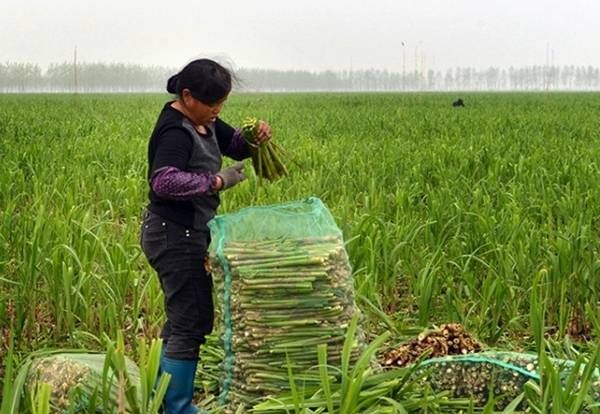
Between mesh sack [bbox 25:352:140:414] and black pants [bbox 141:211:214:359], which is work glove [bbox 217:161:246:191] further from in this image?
mesh sack [bbox 25:352:140:414]

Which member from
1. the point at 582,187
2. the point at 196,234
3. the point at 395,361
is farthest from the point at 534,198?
the point at 196,234

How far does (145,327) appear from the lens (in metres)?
2.93

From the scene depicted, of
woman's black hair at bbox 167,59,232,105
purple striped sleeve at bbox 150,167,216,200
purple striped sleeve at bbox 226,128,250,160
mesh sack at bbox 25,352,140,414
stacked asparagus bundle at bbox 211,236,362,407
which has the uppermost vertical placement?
woman's black hair at bbox 167,59,232,105

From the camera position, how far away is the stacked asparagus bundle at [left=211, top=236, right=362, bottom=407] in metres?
2.07

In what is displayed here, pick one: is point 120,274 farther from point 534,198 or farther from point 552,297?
point 534,198

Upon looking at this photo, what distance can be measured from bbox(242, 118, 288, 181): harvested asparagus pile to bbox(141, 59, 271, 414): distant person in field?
206mm

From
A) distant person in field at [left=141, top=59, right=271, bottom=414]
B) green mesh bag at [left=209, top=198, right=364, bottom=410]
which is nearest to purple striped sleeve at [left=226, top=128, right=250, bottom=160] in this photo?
distant person in field at [left=141, top=59, right=271, bottom=414]

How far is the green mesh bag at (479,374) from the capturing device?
2.13 meters

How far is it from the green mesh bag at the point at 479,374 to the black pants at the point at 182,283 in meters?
0.62

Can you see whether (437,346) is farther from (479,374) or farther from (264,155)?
(264,155)

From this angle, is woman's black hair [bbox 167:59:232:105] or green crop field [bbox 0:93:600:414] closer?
woman's black hair [bbox 167:59:232:105]

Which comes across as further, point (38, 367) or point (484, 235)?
point (484, 235)

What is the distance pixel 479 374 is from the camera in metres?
2.17

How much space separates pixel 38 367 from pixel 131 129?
30.0 feet
